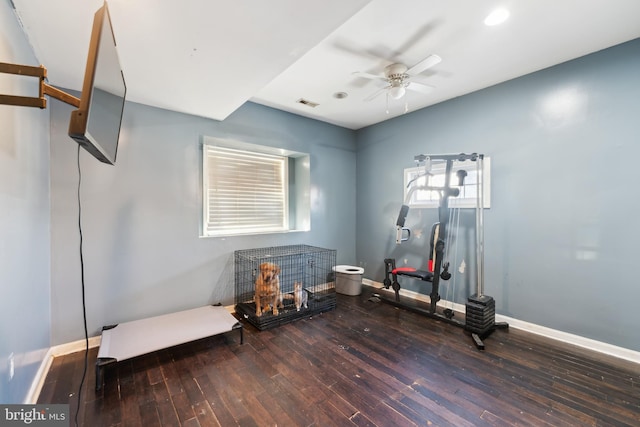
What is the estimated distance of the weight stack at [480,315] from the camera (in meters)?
2.58

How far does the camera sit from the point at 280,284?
3.43m

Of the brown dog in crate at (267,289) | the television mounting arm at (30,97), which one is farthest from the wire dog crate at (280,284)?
the television mounting arm at (30,97)

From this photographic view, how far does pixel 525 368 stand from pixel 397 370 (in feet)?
3.53

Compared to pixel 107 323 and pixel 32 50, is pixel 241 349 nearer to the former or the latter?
pixel 107 323

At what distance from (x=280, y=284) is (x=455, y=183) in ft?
8.93

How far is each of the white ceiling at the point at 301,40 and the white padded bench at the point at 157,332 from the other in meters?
2.22

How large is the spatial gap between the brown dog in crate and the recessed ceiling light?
2.93 meters

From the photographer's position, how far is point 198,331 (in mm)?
2346

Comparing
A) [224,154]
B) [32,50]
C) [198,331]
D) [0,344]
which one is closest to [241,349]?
[198,331]

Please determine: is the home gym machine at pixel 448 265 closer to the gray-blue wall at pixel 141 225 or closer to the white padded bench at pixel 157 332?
the gray-blue wall at pixel 141 225

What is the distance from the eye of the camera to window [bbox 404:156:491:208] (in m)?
3.03

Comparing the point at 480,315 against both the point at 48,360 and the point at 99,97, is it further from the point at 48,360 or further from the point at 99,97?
the point at 48,360

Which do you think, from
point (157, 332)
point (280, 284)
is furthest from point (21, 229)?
point (280, 284)

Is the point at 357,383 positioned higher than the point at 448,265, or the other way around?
the point at 448,265
